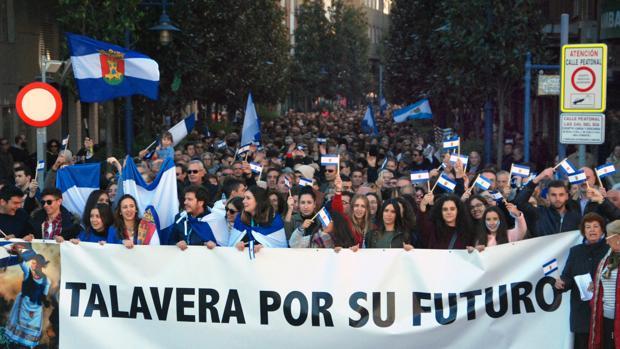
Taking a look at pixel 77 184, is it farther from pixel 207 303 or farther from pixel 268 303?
pixel 268 303

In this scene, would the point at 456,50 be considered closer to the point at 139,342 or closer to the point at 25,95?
the point at 25,95

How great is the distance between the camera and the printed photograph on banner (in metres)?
9.84

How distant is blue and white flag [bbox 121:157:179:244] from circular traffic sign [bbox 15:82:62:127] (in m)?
2.34

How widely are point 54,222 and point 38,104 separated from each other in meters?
3.05

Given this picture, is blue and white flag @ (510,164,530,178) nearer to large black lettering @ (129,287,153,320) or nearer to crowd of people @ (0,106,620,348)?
crowd of people @ (0,106,620,348)

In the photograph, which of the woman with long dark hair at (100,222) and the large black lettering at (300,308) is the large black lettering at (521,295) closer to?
the large black lettering at (300,308)

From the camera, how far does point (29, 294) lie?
991 centimetres

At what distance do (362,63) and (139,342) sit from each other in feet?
277

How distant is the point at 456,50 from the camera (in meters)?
27.1

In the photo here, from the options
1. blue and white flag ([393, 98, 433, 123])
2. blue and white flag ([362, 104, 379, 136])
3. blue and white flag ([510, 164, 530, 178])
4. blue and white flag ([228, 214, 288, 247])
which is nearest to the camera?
blue and white flag ([228, 214, 288, 247])

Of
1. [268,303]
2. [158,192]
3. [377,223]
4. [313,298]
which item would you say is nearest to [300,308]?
[313,298]

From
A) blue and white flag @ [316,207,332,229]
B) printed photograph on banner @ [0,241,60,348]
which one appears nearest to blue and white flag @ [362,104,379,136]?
blue and white flag @ [316,207,332,229]

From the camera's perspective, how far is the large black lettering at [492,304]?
9.47 metres

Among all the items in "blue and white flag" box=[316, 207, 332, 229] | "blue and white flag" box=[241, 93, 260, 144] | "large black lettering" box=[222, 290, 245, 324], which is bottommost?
"large black lettering" box=[222, 290, 245, 324]
